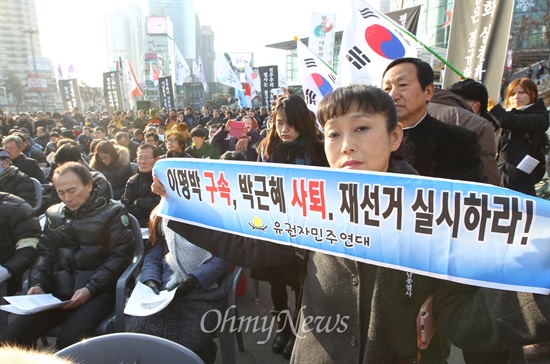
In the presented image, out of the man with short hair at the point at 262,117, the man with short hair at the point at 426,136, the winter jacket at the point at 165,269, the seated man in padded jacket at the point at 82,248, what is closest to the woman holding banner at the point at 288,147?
the winter jacket at the point at 165,269

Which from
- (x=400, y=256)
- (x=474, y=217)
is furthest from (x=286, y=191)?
(x=474, y=217)

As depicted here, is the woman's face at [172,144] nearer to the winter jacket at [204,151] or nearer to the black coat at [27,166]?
the winter jacket at [204,151]

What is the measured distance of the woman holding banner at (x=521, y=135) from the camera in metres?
3.45

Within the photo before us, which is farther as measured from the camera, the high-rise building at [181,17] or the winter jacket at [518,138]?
the high-rise building at [181,17]

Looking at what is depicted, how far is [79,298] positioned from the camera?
257 cm

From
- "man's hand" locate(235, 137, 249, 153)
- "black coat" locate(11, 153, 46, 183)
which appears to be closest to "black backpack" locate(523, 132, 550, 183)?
"man's hand" locate(235, 137, 249, 153)

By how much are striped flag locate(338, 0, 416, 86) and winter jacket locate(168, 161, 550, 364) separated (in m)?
2.60

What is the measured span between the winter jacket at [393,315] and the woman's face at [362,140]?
112 millimetres

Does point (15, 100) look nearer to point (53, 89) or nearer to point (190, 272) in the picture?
point (53, 89)

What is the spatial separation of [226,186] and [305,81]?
4.03 m

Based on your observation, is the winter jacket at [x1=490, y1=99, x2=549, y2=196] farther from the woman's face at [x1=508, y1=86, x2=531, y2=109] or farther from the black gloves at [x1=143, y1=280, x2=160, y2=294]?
the black gloves at [x1=143, y1=280, x2=160, y2=294]

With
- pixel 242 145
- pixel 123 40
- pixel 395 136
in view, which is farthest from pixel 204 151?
pixel 123 40

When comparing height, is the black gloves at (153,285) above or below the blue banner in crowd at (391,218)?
below

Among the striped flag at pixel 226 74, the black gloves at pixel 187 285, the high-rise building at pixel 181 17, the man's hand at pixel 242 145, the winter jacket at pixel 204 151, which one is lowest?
the black gloves at pixel 187 285
